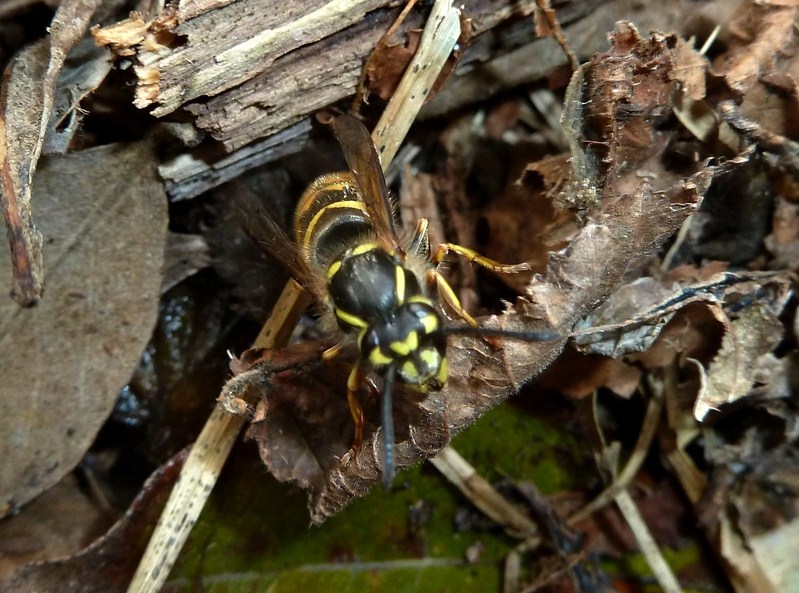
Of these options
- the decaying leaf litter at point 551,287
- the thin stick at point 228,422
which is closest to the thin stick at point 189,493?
the thin stick at point 228,422

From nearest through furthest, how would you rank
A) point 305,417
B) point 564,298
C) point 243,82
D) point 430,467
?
1. point 564,298
2. point 243,82
3. point 305,417
4. point 430,467

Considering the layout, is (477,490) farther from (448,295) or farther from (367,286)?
(367,286)

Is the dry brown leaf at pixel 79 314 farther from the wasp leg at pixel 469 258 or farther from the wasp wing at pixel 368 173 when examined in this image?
the wasp leg at pixel 469 258

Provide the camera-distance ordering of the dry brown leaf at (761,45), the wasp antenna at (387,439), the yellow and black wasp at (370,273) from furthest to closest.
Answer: the dry brown leaf at (761,45) < the yellow and black wasp at (370,273) < the wasp antenna at (387,439)

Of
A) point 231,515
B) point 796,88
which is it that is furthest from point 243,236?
point 796,88

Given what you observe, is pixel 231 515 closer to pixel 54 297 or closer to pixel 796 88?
pixel 54 297

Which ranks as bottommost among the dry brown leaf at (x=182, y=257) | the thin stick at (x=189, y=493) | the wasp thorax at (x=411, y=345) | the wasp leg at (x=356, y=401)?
the thin stick at (x=189, y=493)
